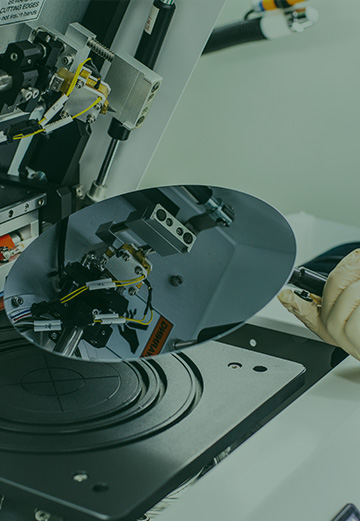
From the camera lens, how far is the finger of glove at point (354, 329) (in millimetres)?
1058

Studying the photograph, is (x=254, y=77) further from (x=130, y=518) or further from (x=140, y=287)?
(x=130, y=518)

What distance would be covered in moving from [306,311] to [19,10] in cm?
62

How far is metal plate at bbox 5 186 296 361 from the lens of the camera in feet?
3.04

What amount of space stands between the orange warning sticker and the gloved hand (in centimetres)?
25

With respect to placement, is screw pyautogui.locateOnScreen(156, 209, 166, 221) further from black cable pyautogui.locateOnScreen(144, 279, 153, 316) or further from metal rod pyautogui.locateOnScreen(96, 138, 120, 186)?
metal rod pyautogui.locateOnScreen(96, 138, 120, 186)

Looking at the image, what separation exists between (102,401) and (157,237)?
254mm

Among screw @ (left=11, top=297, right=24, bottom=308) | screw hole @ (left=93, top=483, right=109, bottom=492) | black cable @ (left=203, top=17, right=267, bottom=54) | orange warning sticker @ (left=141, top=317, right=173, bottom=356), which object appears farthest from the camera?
black cable @ (left=203, top=17, right=267, bottom=54)

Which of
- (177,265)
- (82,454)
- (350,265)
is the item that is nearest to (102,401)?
(82,454)

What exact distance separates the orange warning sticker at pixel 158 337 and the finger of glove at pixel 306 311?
0.24m

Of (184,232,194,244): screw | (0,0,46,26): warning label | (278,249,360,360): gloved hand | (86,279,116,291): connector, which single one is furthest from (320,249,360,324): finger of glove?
(0,0,46,26): warning label

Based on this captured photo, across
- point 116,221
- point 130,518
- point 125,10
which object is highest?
point 125,10

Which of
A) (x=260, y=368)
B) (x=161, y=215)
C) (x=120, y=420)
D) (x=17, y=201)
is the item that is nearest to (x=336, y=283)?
(x=260, y=368)

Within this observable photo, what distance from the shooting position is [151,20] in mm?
1146

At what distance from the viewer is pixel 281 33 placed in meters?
2.21
